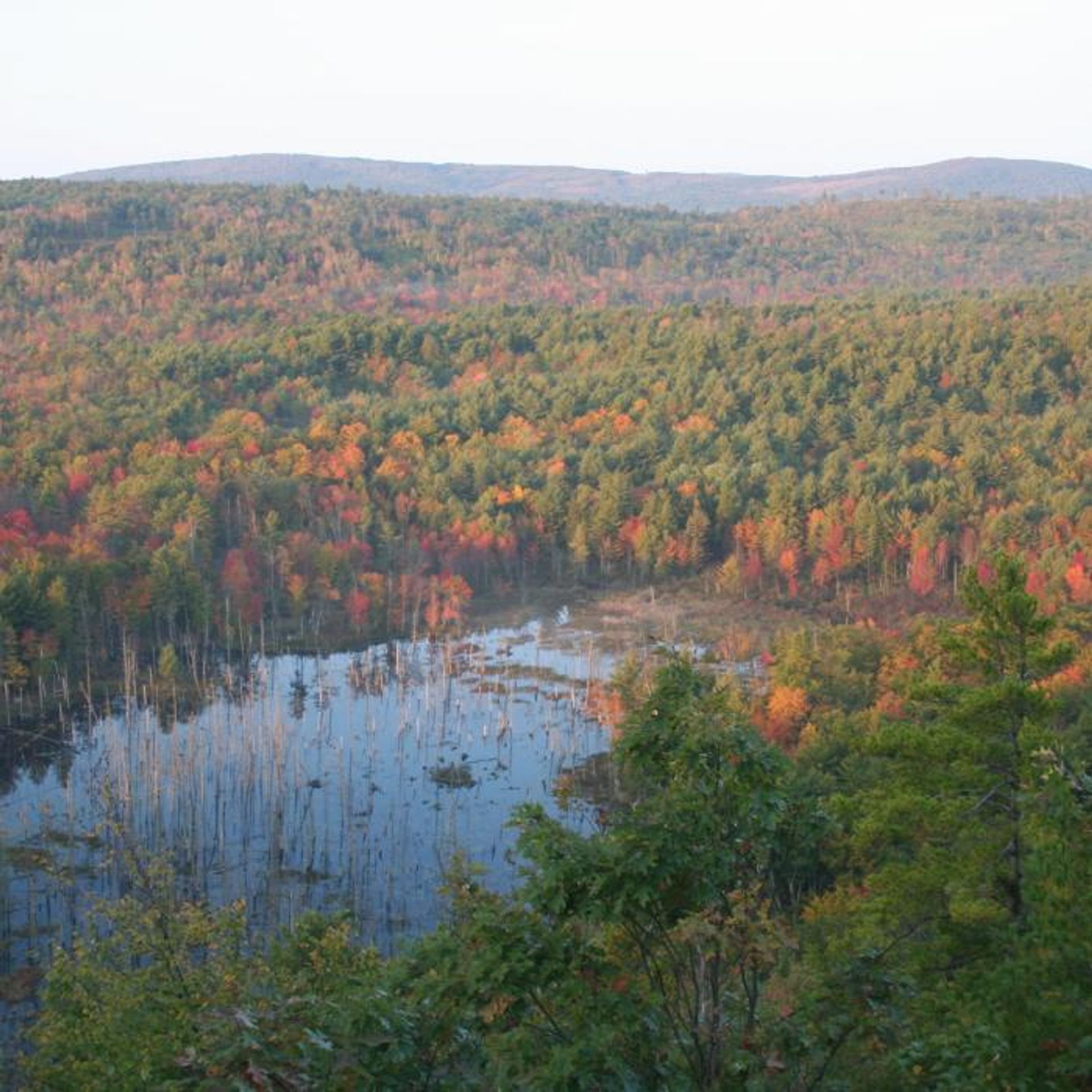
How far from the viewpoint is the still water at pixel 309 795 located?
27828 millimetres

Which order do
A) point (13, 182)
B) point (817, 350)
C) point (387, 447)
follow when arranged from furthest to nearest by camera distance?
point (13, 182) < point (817, 350) < point (387, 447)

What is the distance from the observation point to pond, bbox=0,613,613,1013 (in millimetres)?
27828

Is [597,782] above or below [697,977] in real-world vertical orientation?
below

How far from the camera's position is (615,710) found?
4091 cm

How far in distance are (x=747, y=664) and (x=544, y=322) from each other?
5390 centimetres

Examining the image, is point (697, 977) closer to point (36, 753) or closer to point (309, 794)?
point (309, 794)

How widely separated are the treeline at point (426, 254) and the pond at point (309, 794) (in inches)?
2012

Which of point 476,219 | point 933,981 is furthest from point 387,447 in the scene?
point 476,219

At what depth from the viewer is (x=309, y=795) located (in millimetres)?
34062

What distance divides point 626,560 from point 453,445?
13.4m

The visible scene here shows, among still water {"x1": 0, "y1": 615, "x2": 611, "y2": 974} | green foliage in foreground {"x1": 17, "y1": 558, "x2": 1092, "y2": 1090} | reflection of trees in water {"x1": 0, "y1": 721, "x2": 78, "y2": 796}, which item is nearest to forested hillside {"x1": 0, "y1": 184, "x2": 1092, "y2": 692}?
reflection of trees in water {"x1": 0, "y1": 721, "x2": 78, "y2": 796}

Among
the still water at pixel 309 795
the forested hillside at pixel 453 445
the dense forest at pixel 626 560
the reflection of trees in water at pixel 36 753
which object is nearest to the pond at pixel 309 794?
the still water at pixel 309 795

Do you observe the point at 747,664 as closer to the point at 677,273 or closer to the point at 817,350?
the point at 817,350

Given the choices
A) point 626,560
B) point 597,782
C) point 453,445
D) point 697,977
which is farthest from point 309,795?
point 453,445
